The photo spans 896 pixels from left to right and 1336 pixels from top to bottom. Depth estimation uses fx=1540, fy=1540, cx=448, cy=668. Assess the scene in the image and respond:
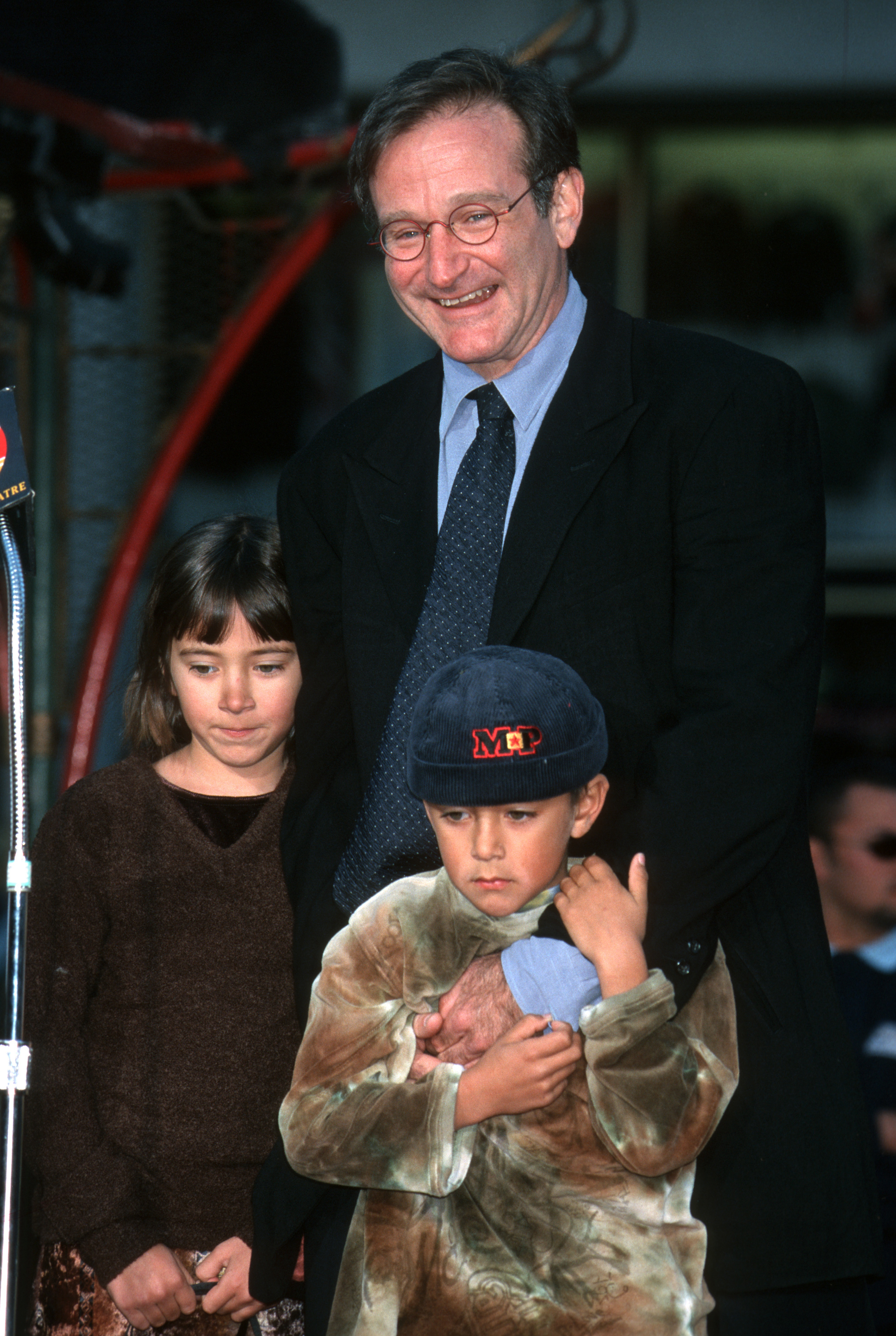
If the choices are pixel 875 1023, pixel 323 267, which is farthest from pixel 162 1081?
pixel 323 267

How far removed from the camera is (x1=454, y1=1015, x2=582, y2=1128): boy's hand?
1.28m

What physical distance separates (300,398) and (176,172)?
3.43ft

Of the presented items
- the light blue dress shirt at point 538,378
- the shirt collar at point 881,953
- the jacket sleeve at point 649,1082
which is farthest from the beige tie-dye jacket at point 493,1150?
the shirt collar at point 881,953

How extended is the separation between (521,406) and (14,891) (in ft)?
2.22

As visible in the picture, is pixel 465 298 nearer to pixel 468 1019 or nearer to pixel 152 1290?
pixel 468 1019

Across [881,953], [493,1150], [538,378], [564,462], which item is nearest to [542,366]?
[538,378]

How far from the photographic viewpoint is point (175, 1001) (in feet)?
5.60

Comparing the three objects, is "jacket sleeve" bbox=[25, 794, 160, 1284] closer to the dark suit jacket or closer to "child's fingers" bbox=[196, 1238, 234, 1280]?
"child's fingers" bbox=[196, 1238, 234, 1280]

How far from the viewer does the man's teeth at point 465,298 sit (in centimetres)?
147

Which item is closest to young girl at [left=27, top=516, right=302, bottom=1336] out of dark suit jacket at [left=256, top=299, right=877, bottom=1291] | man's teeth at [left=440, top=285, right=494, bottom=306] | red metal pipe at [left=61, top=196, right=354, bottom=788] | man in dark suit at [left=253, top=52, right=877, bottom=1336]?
man in dark suit at [left=253, top=52, right=877, bottom=1336]

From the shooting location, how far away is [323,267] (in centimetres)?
425

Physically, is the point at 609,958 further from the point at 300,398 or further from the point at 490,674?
the point at 300,398

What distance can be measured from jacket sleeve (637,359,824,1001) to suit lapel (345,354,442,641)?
0.27 meters

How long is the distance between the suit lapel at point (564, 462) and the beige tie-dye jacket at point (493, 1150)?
28 centimetres
